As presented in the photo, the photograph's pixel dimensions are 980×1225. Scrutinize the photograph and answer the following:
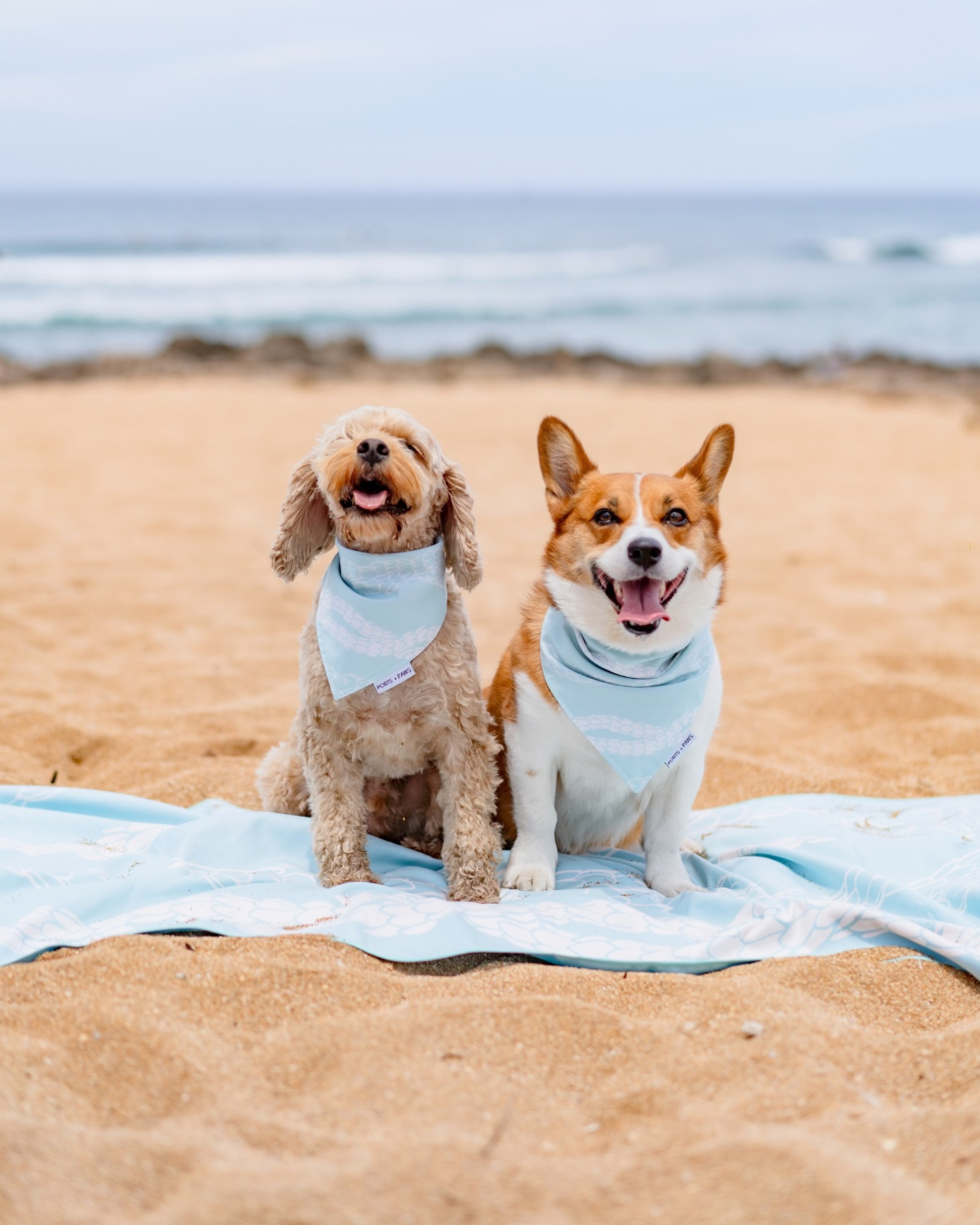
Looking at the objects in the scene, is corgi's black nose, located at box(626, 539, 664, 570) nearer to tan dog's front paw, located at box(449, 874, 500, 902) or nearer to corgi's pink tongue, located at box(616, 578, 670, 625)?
corgi's pink tongue, located at box(616, 578, 670, 625)

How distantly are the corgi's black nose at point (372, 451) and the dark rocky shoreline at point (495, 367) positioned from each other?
14.7m

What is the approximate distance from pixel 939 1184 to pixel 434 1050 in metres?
1.05

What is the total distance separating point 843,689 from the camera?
569 centimetres

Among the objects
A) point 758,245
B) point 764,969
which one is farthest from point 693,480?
point 758,245

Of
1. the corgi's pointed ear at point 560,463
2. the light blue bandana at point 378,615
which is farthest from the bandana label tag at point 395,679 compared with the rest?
the corgi's pointed ear at point 560,463

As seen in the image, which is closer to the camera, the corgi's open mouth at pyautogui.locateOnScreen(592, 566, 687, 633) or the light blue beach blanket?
the light blue beach blanket

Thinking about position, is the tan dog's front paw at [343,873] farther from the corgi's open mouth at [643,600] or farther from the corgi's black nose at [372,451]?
the corgi's black nose at [372,451]

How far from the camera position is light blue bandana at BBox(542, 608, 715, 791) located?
11.7 ft

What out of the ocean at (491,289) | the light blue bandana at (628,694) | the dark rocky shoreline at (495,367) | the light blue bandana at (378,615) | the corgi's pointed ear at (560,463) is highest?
the ocean at (491,289)

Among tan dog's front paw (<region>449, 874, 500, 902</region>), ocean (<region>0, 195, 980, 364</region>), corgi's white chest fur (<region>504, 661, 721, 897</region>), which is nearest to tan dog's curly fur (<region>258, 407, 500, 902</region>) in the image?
tan dog's front paw (<region>449, 874, 500, 902</region>)

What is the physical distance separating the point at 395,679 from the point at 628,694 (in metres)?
0.72

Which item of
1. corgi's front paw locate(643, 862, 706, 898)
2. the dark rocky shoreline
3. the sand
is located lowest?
corgi's front paw locate(643, 862, 706, 898)

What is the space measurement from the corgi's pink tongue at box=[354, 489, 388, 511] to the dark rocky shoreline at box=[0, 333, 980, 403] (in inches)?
577

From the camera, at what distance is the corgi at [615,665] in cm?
354
